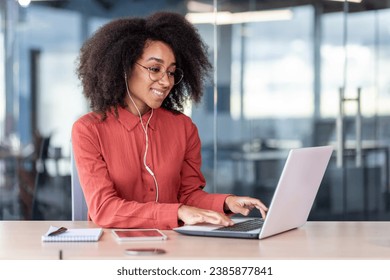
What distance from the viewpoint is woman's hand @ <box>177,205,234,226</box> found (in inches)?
106

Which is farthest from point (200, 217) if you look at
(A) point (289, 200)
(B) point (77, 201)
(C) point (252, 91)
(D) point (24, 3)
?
(D) point (24, 3)

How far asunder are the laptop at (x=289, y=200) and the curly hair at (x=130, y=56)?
2.49 feet

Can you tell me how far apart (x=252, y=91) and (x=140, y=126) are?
3037 millimetres

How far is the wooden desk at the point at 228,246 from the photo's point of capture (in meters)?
2.32

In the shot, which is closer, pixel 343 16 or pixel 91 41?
pixel 91 41

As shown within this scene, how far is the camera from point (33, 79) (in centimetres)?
621

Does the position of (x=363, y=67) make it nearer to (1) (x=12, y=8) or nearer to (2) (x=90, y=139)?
(1) (x=12, y=8)

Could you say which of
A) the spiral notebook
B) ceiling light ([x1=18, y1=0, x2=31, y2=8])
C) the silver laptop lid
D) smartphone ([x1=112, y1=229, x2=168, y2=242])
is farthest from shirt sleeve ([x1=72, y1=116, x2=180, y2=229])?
ceiling light ([x1=18, y1=0, x2=31, y2=8])

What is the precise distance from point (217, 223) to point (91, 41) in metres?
1.08

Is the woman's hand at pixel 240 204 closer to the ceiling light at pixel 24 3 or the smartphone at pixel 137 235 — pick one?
the smartphone at pixel 137 235

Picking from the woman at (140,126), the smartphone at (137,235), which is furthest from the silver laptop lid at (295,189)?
the smartphone at (137,235)

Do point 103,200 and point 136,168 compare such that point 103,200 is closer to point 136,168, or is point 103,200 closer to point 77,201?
point 136,168
